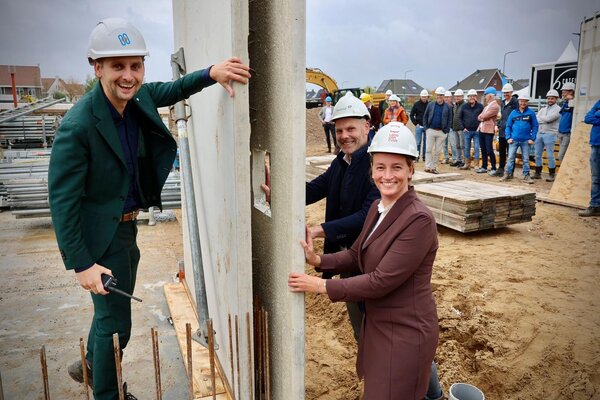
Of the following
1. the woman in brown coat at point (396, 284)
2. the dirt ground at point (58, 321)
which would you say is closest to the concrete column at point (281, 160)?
the woman in brown coat at point (396, 284)

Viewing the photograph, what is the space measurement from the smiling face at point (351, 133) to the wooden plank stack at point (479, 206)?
12.7ft

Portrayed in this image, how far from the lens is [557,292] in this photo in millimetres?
4844

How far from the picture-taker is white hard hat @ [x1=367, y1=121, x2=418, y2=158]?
2.23 m

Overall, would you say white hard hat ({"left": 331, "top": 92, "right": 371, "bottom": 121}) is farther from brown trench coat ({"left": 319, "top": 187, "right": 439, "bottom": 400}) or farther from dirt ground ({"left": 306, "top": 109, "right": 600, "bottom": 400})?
dirt ground ({"left": 306, "top": 109, "right": 600, "bottom": 400})

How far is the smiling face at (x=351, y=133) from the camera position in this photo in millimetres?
3018

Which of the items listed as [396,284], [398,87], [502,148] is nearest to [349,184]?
[396,284]

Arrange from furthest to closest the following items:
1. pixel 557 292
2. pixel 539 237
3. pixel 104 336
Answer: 1. pixel 539 237
2. pixel 557 292
3. pixel 104 336

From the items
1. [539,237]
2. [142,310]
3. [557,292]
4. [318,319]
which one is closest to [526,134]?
[539,237]

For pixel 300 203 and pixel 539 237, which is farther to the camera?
pixel 539 237

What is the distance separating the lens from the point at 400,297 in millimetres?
2219

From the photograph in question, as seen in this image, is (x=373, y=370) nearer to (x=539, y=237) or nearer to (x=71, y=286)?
(x=71, y=286)

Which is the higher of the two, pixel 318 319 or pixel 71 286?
pixel 71 286

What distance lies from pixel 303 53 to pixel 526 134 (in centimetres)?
1041

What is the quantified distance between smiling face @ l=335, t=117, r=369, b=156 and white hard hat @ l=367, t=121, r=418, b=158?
2.40 ft
